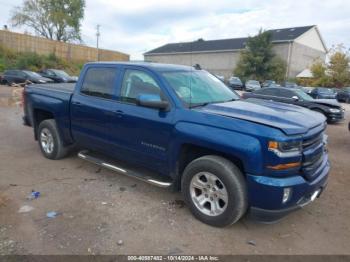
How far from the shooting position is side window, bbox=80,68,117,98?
181 inches

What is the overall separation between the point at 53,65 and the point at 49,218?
34.1 m

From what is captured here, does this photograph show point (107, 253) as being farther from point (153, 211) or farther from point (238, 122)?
point (238, 122)

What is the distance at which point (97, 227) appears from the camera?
3.51 m

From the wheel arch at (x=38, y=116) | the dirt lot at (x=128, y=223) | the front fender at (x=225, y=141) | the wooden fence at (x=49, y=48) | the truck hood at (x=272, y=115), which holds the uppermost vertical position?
the wooden fence at (x=49, y=48)

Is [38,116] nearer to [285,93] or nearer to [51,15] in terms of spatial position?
[285,93]

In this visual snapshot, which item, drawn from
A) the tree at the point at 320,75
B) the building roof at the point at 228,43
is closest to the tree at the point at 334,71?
the tree at the point at 320,75

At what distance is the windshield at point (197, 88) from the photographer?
13.1 ft

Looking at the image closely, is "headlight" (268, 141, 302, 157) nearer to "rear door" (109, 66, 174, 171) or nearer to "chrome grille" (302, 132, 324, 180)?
"chrome grille" (302, 132, 324, 180)

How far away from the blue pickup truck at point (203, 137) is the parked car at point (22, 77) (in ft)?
64.8

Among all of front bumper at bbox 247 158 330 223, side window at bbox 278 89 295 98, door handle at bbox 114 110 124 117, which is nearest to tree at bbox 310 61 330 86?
side window at bbox 278 89 295 98

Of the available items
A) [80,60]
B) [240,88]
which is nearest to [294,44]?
[240,88]

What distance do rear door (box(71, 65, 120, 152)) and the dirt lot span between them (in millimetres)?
652

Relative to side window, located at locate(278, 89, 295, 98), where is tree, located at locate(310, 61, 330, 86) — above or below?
above

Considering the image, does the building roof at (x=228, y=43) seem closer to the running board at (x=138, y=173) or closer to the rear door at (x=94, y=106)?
the rear door at (x=94, y=106)
